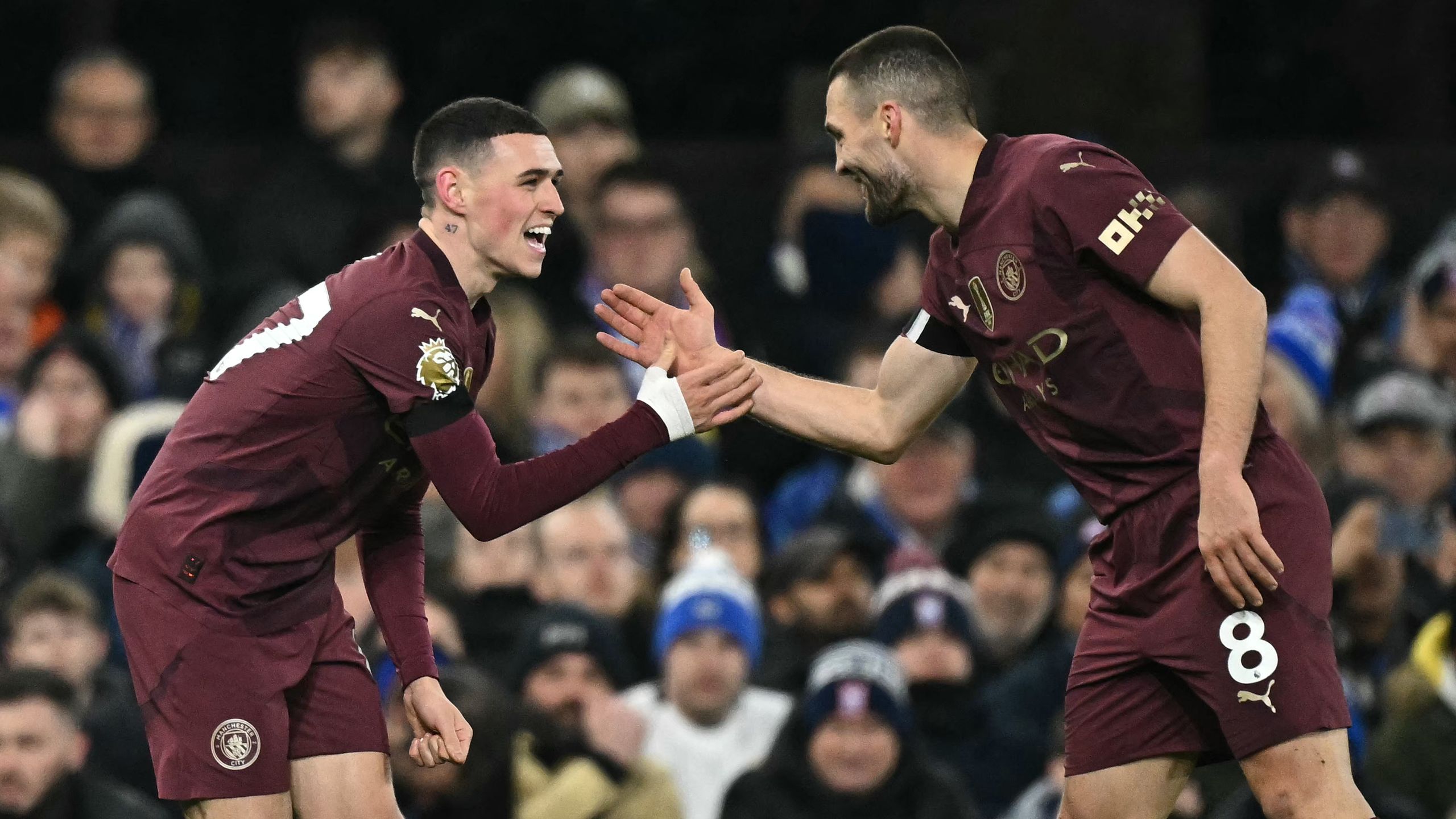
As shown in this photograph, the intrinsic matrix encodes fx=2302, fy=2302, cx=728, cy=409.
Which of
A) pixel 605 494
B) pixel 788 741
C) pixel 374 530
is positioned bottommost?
pixel 788 741

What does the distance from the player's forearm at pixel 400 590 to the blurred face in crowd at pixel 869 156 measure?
132 cm

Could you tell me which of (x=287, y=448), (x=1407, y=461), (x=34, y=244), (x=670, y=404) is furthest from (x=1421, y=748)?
(x=34, y=244)

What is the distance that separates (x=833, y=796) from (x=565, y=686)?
979 millimetres

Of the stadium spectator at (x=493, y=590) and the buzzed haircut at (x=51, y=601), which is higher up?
the buzzed haircut at (x=51, y=601)

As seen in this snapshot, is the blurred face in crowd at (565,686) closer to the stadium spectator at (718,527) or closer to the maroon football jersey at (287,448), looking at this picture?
the stadium spectator at (718,527)

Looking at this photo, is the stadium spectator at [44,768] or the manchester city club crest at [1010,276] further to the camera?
the stadium spectator at [44,768]

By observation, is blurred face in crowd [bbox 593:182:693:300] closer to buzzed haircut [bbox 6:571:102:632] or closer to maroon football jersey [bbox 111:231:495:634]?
buzzed haircut [bbox 6:571:102:632]

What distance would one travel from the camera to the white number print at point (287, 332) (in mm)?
5121

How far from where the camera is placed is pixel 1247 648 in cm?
494

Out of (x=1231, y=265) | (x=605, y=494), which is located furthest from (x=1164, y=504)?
(x=605, y=494)

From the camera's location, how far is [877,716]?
717 cm

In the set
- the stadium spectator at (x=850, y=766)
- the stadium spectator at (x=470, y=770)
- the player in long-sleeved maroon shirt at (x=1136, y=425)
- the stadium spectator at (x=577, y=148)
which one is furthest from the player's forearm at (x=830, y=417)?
the stadium spectator at (x=577, y=148)

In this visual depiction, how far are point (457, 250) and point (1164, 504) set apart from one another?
1673 mm

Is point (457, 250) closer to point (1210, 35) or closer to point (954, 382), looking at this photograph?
point (954, 382)
